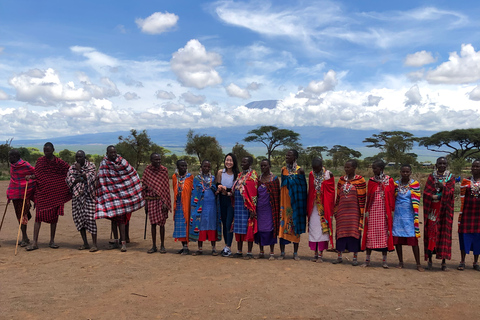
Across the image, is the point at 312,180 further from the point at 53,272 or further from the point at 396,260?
the point at 53,272

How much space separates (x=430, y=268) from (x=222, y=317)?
12.7 feet

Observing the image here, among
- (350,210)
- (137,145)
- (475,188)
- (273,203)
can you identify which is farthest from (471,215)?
(137,145)

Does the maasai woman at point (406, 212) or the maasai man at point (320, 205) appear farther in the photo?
the maasai man at point (320, 205)

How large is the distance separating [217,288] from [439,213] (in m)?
3.79

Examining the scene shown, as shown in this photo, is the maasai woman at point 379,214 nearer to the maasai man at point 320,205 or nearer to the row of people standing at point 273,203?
the row of people standing at point 273,203

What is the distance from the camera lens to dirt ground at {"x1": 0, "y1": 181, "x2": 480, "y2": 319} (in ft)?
14.6

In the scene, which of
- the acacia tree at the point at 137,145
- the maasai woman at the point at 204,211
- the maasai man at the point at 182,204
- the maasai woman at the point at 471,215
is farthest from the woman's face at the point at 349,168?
the acacia tree at the point at 137,145

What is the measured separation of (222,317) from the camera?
14.1ft

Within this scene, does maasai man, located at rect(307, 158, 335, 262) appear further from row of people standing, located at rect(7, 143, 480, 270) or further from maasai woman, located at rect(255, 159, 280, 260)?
maasai woman, located at rect(255, 159, 280, 260)

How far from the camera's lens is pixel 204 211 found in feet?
22.5

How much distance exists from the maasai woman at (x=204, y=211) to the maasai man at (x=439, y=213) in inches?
137

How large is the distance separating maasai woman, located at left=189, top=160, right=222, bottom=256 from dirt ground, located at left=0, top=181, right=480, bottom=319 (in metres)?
0.45

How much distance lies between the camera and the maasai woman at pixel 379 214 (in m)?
6.13

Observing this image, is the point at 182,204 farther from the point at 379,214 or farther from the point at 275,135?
the point at 275,135
